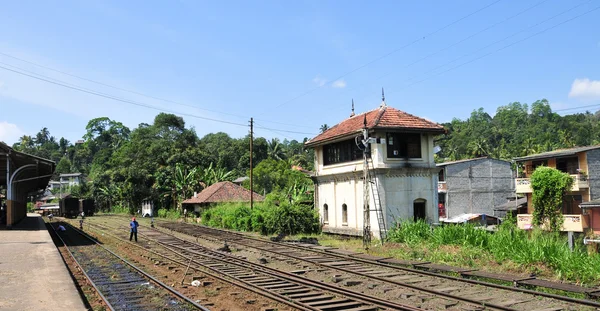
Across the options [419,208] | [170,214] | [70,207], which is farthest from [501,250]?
[70,207]

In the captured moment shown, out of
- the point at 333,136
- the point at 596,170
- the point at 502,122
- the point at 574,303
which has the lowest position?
the point at 574,303

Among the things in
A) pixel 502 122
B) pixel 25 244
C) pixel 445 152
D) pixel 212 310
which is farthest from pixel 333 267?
pixel 502 122

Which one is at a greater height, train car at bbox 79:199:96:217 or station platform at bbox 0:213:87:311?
train car at bbox 79:199:96:217

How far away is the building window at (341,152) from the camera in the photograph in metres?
25.0

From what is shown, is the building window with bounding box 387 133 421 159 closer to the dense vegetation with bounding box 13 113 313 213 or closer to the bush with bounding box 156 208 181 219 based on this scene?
the dense vegetation with bounding box 13 113 313 213

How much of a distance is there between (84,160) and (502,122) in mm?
113041

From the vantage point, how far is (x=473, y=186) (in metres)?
45.1

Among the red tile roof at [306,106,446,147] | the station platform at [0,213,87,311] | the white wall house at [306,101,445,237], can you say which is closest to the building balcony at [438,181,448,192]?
the red tile roof at [306,106,446,147]

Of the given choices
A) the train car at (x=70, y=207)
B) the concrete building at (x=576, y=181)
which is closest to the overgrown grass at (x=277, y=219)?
the concrete building at (x=576, y=181)

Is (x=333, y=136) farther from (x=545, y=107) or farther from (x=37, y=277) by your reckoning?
(x=545, y=107)

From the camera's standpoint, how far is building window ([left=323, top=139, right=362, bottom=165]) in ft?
82.0

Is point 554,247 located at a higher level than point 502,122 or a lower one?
lower

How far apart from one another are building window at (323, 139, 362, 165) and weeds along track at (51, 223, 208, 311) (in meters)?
12.8

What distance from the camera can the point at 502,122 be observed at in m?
124
